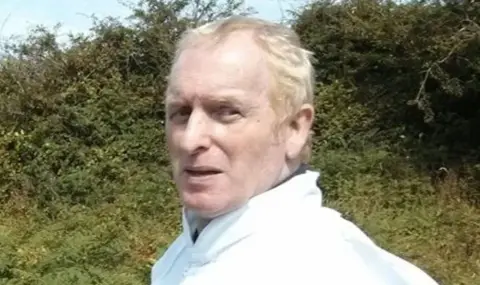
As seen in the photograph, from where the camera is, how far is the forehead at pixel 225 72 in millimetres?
1646

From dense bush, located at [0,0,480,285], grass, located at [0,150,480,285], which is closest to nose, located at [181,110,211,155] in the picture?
grass, located at [0,150,480,285]

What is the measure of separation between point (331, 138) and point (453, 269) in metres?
3.92

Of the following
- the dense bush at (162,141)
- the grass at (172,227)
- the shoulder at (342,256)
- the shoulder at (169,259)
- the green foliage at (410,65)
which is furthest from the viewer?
the green foliage at (410,65)

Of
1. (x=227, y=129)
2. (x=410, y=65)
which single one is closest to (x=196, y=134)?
(x=227, y=129)

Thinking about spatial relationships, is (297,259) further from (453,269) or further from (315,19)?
(315,19)

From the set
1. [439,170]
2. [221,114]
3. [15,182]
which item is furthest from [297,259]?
[15,182]

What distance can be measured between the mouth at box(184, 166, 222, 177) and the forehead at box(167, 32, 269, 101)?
0.13 m

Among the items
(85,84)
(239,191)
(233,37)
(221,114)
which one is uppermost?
(233,37)

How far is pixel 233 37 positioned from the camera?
1.70 m

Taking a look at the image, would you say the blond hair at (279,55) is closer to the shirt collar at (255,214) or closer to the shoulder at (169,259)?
the shirt collar at (255,214)

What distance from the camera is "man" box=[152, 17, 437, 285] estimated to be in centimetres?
163

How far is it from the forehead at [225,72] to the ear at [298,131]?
88mm

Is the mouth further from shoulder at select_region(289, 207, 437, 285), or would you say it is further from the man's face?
shoulder at select_region(289, 207, 437, 285)

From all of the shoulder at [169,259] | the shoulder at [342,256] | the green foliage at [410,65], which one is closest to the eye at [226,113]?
the shoulder at [342,256]
